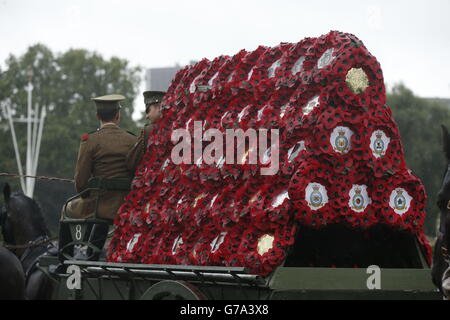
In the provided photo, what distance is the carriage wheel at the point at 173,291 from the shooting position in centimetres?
702

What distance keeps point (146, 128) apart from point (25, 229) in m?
2.74

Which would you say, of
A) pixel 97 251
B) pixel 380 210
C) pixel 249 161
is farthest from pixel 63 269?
pixel 380 210

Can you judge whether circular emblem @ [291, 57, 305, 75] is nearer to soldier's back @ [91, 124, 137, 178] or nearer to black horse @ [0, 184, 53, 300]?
soldier's back @ [91, 124, 137, 178]

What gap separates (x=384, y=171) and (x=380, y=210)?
0.31 meters

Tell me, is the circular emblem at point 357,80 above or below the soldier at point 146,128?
above

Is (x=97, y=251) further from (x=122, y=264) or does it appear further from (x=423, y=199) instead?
(x=423, y=199)

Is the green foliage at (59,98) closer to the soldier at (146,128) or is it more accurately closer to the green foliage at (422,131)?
the green foliage at (422,131)

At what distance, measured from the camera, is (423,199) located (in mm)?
7434

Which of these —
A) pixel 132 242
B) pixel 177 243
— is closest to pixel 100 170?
pixel 132 242

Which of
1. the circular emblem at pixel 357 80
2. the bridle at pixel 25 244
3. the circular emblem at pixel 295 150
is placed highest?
the circular emblem at pixel 357 80

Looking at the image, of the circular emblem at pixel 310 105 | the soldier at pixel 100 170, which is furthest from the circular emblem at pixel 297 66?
the soldier at pixel 100 170

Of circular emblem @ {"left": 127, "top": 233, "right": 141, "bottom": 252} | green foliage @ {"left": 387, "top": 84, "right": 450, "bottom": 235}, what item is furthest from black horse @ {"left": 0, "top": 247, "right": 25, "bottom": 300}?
green foliage @ {"left": 387, "top": 84, "right": 450, "bottom": 235}

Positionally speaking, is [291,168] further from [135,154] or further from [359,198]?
[135,154]

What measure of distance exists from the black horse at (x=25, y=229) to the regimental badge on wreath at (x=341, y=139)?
4.64m
